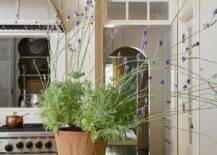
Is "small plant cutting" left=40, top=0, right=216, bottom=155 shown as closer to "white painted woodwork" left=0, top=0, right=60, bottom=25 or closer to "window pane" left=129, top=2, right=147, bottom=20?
"white painted woodwork" left=0, top=0, right=60, bottom=25

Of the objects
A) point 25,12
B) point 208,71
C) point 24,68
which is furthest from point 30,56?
point 208,71

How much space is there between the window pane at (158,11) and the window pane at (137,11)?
0.27 feet

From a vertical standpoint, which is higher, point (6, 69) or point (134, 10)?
point (134, 10)

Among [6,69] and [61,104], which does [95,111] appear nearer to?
[61,104]

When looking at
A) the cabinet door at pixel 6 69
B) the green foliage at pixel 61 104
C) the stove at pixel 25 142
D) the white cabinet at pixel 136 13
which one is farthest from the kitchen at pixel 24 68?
the green foliage at pixel 61 104

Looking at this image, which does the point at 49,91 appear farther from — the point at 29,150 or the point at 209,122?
the point at 209,122

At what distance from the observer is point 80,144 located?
1097 millimetres

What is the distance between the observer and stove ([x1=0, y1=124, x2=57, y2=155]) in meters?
3.04

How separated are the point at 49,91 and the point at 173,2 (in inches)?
134

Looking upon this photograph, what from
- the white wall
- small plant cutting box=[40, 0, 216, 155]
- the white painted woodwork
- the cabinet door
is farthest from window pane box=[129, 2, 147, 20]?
small plant cutting box=[40, 0, 216, 155]

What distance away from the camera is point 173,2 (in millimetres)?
4285

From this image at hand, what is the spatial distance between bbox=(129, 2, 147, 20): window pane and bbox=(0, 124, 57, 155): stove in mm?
1866

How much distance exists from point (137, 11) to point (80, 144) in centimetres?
335

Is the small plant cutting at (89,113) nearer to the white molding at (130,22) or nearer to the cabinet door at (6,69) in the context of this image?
the cabinet door at (6,69)
